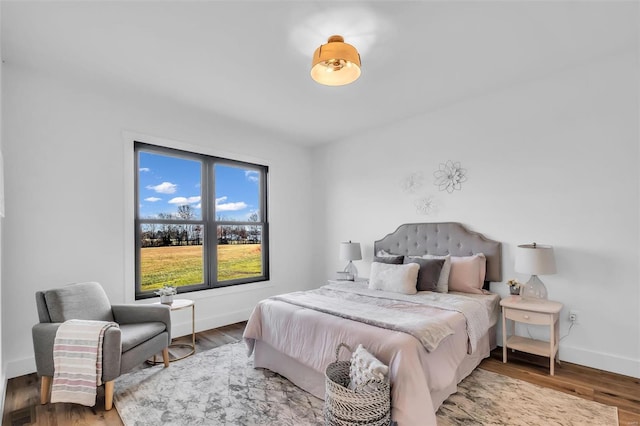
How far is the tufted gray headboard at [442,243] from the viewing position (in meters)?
3.48

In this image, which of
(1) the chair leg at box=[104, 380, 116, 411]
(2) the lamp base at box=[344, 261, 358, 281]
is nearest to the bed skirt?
(1) the chair leg at box=[104, 380, 116, 411]

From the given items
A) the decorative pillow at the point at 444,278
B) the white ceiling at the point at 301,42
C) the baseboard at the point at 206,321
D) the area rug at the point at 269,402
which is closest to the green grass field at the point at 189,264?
the baseboard at the point at 206,321

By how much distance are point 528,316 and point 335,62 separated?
2.76m

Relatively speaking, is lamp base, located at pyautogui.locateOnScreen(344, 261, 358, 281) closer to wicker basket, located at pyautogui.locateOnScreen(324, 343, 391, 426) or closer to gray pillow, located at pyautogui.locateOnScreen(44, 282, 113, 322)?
wicker basket, located at pyautogui.locateOnScreen(324, 343, 391, 426)

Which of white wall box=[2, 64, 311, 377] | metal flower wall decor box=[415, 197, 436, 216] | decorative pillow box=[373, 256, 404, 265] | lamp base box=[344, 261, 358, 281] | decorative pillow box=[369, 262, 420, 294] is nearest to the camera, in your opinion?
white wall box=[2, 64, 311, 377]

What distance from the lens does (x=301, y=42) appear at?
256 cm

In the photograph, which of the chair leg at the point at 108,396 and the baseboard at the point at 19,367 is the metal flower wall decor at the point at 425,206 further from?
the baseboard at the point at 19,367

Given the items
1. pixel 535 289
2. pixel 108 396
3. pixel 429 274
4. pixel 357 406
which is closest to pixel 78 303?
pixel 108 396

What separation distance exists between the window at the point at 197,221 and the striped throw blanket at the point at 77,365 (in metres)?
1.32

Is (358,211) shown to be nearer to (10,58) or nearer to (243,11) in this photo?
(243,11)

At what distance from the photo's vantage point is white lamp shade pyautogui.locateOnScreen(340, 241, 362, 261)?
4.55 meters

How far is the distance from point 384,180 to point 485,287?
1894 mm

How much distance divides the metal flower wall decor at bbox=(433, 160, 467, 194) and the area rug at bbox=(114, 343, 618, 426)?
2026 mm

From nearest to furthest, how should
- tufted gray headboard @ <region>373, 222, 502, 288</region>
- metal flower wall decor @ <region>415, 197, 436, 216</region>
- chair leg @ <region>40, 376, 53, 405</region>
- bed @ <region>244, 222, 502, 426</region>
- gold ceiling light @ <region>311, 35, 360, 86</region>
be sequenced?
bed @ <region>244, 222, 502, 426</region> < gold ceiling light @ <region>311, 35, 360, 86</region> < chair leg @ <region>40, 376, 53, 405</region> < tufted gray headboard @ <region>373, 222, 502, 288</region> < metal flower wall decor @ <region>415, 197, 436, 216</region>
